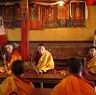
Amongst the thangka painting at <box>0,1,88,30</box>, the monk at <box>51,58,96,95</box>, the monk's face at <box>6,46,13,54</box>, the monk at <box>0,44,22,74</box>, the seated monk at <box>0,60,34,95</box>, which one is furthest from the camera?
the thangka painting at <box>0,1,88,30</box>

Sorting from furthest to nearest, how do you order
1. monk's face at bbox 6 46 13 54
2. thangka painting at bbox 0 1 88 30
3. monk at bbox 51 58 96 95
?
thangka painting at bbox 0 1 88 30
monk's face at bbox 6 46 13 54
monk at bbox 51 58 96 95

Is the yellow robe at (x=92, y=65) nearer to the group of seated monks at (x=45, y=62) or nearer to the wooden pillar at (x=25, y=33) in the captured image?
the group of seated monks at (x=45, y=62)

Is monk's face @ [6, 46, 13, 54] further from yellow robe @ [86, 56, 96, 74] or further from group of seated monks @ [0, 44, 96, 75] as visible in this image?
yellow robe @ [86, 56, 96, 74]

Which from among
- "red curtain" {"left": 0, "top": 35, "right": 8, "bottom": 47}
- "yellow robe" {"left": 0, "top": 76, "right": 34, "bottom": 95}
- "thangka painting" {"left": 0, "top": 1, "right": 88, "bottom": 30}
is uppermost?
"thangka painting" {"left": 0, "top": 1, "right": 88, "bottom": 30}

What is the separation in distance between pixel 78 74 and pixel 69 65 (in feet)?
0.57

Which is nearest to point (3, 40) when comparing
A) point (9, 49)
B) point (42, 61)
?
point (9, 49)

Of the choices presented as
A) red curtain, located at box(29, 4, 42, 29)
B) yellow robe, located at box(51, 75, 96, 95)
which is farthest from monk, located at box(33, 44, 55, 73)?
yellow robe, located at box(51, 75, 96, 95)

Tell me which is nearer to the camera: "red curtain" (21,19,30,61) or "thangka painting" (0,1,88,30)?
"red curtain" (21,19,30,61)

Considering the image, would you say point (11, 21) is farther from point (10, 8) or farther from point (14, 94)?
point (14, 94)

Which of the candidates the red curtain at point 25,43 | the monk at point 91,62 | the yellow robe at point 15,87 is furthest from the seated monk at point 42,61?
the yellow robe at point 15,87

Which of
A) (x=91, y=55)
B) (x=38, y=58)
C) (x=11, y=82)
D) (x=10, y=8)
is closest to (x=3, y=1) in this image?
(x=10, y=8)

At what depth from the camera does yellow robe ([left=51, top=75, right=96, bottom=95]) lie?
4.05m

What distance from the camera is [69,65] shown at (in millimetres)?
4094

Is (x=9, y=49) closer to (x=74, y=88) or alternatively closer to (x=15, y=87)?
(x=15, y=87)
